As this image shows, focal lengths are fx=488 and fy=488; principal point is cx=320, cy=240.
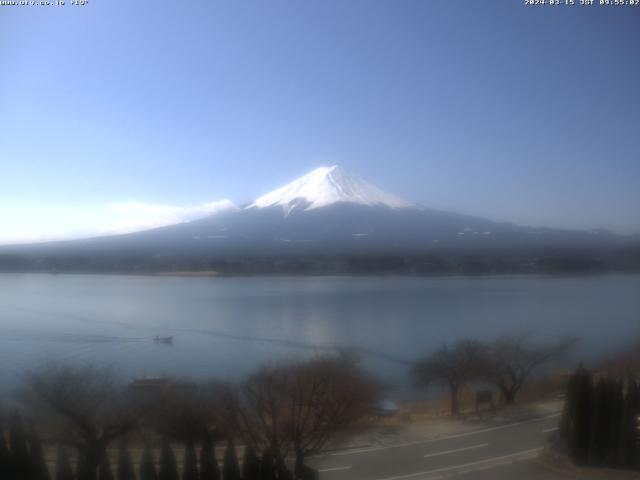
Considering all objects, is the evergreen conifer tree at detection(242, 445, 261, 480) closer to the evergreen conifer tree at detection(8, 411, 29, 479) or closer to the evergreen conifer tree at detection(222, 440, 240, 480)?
the evergreen conifer tree at detection(222, 440, 240, 480)

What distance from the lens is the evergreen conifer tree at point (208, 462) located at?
195 centimetres

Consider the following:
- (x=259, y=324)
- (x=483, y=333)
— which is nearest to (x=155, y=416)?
(x=259, y=324)

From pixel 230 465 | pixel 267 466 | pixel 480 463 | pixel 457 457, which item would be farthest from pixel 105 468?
pixel 480 463

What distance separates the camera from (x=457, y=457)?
216 centimetres

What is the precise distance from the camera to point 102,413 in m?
2.00

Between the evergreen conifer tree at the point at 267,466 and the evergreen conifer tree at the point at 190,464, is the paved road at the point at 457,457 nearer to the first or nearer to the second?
the evergreen conifer tree at the point at 267,466

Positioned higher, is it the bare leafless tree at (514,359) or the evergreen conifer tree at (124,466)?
the bare leafless tree at (514,359)

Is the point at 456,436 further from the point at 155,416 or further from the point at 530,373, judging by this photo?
the point at 155,416

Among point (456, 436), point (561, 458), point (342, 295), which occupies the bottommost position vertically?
point (561, 458)

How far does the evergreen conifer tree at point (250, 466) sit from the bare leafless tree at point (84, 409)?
47cm

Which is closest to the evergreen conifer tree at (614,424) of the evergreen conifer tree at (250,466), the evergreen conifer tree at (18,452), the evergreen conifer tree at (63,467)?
the evergreen conifer tree at (250,466)

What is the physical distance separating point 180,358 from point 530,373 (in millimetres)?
1681

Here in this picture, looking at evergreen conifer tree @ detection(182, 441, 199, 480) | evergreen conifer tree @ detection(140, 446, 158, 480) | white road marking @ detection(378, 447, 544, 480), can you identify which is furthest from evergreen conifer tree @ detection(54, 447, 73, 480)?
white road marking @ detection(378, 447, 544, 480)

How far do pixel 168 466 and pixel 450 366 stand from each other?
50.9 inches
